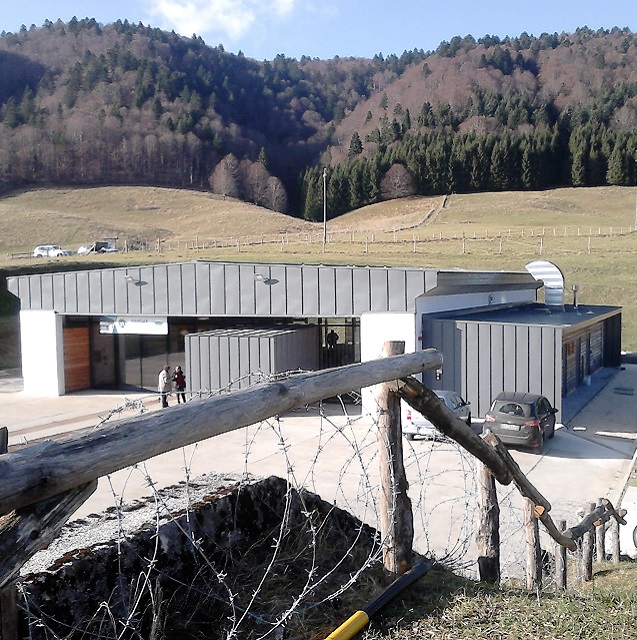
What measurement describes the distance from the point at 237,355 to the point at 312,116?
152 metres

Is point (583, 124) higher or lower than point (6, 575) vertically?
higher

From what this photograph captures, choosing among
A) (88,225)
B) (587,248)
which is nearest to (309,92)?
(88,225)

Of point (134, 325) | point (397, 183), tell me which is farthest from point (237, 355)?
point (397, 183)

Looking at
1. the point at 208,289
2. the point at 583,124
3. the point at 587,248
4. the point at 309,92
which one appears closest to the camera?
the point at 208,289

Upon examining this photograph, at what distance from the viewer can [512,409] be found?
1628 centimetres

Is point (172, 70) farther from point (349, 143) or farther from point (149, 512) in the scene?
point (149, 512)

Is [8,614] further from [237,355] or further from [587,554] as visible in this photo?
[237,355]

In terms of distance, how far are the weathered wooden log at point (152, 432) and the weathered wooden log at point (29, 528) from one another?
56mm

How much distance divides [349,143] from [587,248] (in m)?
92.7

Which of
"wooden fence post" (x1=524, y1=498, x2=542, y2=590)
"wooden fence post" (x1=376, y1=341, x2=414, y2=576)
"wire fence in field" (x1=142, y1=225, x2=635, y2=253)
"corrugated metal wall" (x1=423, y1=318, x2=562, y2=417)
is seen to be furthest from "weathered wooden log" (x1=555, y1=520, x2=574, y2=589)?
"wire fence in field" (x1=142, y1=225, x2=635, y2=253)

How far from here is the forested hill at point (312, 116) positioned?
11244 cm

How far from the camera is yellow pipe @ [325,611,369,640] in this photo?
3080 millimetres

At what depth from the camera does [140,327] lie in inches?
946

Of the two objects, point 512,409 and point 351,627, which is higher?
point 351,627
